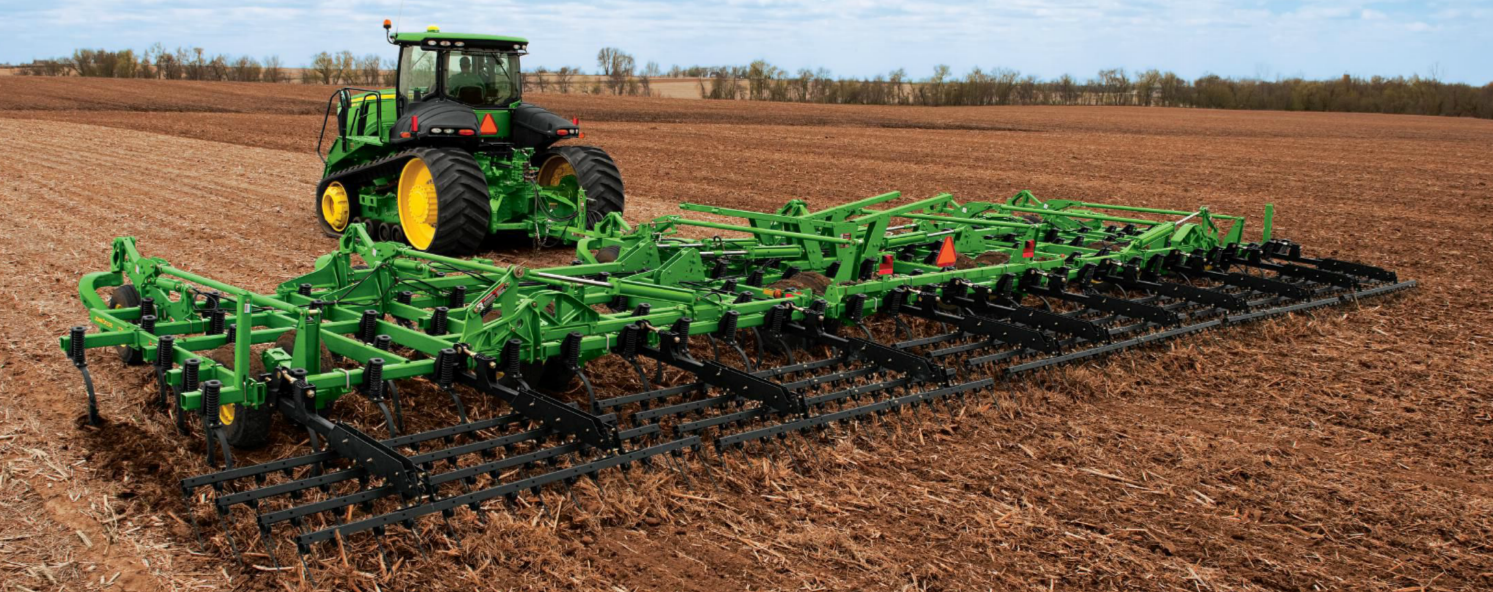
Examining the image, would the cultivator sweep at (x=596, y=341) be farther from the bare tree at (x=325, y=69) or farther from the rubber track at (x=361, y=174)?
the bare tree at (x=325, y=69)

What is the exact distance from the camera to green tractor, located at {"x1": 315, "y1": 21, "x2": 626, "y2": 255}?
8883 millimetres

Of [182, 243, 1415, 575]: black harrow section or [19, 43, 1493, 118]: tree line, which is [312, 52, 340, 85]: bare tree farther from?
[182, 243, 1415, 575]: black harrow section

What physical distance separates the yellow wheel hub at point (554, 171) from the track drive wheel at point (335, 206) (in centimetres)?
172

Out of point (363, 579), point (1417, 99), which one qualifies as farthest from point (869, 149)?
point (1417, 99)

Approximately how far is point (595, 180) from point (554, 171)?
2.72ft

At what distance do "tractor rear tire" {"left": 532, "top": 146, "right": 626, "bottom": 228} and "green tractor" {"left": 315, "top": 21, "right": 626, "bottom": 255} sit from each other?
11 millimetres

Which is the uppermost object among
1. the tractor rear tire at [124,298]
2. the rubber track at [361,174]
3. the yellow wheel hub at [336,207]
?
the rubber track at [361,174]

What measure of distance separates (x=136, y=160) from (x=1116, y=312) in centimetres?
1560

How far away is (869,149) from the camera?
77.3 ft

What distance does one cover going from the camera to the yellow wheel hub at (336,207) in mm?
10031

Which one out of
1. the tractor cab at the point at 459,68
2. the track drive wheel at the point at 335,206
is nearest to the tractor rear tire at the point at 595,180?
the tractor cab at the point at 459,68

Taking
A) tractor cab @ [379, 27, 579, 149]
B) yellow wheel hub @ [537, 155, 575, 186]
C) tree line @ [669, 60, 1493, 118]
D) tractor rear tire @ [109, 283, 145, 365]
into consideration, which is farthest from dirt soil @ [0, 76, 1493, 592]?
tree line @ [669, 60, 1493, 118]

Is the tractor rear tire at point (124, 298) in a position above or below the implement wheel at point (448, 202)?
below

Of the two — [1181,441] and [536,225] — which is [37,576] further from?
[536,225]
